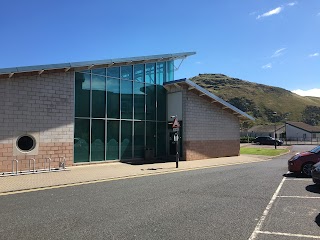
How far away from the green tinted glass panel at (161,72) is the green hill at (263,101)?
118215 mm

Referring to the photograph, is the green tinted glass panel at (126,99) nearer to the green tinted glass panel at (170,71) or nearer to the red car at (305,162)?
the green tinted glass panel at (170,71)

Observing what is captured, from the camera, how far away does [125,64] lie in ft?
Answer: 70.3

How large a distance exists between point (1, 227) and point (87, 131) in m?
13.1

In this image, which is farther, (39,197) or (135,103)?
(135,103)

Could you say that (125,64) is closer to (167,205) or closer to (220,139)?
(220,139)

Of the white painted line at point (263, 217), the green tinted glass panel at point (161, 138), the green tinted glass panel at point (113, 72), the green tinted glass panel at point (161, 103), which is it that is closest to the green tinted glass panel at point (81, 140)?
the green tinted glass panel at point (113, 72)

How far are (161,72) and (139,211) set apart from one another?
58.2ft

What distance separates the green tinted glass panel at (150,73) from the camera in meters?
23.1

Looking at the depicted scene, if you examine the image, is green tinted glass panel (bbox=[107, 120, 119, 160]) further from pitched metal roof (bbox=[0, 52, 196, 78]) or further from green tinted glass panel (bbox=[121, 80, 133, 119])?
pitched metal roof (bbox=[0, 52, 196, 78])

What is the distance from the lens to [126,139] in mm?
21406

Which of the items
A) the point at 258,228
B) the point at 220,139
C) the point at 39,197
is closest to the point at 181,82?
the point at 220,139

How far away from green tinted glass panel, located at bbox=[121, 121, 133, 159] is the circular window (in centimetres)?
603

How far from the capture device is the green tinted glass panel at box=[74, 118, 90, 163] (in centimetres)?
1864

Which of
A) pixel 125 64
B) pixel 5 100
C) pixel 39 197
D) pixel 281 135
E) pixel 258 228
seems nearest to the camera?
pixel 258 228
